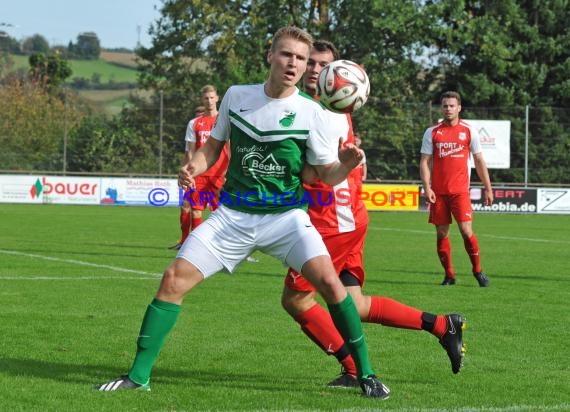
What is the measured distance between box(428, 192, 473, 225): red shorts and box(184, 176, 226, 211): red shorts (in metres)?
3.84

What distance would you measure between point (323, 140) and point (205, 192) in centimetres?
992

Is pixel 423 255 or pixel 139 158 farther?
pixel 139 158

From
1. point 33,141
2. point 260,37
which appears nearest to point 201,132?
point 33,141

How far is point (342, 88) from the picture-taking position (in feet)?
20.0

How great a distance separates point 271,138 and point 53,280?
21.4ft

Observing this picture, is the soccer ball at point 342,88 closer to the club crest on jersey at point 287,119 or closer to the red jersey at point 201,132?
the club crest on jersey at point 287,119

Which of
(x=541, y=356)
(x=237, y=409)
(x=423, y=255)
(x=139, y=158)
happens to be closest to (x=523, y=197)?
(x=139, y=158)

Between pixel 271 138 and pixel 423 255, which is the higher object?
pixel 271 138

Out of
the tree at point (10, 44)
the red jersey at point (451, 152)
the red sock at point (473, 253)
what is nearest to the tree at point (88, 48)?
the tree at point (10, 44)

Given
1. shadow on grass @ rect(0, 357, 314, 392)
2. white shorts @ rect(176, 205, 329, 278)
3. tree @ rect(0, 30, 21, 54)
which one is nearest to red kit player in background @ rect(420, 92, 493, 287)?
shadow on grass @ rect(0, 357, 314, 392)

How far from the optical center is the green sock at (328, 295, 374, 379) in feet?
19.9

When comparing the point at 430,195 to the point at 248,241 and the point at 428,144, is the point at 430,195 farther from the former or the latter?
the point at 248,241

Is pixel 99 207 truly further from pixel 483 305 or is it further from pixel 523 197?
pixel 483 305

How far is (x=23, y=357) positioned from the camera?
7129 mm
